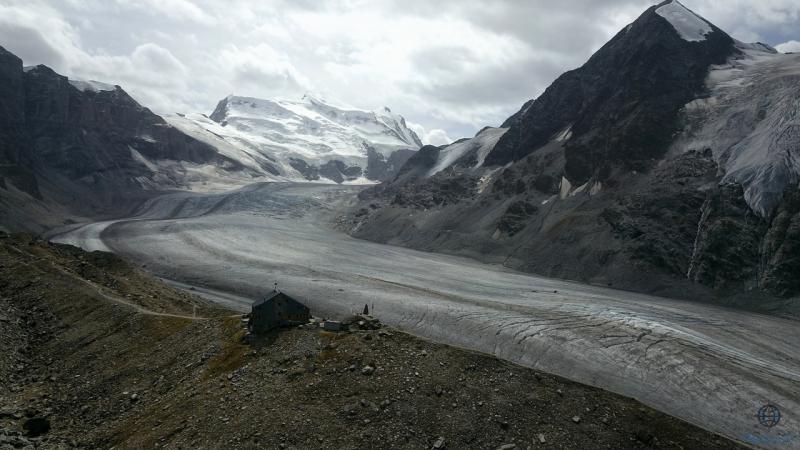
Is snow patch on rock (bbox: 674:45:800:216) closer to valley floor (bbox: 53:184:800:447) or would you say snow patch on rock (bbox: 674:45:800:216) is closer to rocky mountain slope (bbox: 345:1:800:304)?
rocky mountain slope (bbox: 345:1:800:304)

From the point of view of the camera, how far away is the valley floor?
124 ft

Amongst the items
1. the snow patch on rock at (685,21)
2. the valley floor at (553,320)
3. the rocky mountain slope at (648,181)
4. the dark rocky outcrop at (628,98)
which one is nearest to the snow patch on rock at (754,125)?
the rocky mountain slope at (648,181)

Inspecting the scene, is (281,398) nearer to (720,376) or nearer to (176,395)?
(176,395)

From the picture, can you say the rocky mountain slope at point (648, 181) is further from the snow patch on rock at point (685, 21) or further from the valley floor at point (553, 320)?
the valley floor at point (553, 320)

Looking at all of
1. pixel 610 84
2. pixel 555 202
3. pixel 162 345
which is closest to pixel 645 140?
pixel 555 202

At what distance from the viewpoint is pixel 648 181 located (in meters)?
98.3

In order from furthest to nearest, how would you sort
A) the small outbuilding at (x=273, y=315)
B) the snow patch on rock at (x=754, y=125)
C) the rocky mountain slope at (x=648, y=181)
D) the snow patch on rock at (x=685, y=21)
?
1. the snow patch on rock at (x=685, y=21)
2. the snow patch on rock at (x=754, y=125)
3. the rocky mountain slope at (x=648, y=181)
4. the small outbuilding at (x=273, y=315)

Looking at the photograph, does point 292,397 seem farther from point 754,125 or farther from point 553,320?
point 754,125

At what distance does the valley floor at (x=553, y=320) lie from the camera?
37.7m

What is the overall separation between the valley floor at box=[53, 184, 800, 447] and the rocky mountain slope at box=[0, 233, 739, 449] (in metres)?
8.71

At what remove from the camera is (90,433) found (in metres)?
30.0

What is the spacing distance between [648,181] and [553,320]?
189ft

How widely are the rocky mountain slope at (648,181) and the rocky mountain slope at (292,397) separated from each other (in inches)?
1957

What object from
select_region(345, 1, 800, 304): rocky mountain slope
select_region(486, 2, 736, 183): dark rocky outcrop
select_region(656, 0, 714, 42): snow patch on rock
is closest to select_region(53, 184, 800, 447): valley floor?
select_region(345, 1, 800, 304): rocky mountain slope
